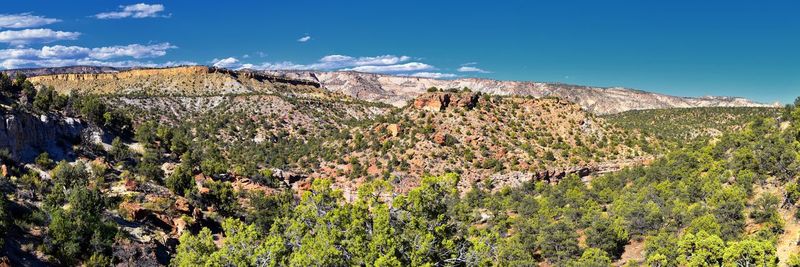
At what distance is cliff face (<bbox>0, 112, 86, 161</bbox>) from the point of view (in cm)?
3288

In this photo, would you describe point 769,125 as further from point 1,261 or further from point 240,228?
point 1,261

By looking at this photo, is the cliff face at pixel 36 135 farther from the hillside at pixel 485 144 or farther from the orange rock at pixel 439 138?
the orange rock at pixel 439 138

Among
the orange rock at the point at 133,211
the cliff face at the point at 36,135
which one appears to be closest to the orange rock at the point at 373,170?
the orange rock at the point at 133,211

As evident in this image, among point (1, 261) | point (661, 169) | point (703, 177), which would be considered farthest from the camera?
point (661, 169)

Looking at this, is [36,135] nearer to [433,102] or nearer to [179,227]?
[179,227]

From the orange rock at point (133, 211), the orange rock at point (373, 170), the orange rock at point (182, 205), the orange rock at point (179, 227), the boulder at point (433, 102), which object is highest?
the boulder at point (433, 102)

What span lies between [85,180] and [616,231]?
34486 mm

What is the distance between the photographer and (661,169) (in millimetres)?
41625

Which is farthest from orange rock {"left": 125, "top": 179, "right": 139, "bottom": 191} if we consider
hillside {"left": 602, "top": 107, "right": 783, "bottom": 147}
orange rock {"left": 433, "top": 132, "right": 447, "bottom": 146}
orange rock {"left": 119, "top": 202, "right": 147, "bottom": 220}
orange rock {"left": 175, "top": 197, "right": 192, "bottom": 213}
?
hillside {"left": 602, "top": 107, "right": 783, "bottom": 147}

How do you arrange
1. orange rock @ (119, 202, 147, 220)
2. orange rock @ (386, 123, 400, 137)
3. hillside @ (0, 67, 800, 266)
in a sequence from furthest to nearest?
orange rock @ (386, 123, 400, 137)
orange rock @ (119, 202, 147, 220)
hillside @ (0, 67, 800, 266)

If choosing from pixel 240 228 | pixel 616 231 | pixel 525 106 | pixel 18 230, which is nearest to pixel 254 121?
pixel 525 106

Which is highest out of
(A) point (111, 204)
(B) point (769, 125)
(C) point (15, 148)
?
(B) point (769, 125)

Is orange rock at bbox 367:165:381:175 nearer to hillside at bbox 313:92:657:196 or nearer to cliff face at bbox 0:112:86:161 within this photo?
hillside at bbox 313:92:657:196

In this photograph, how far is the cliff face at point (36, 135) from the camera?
3288cm
